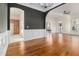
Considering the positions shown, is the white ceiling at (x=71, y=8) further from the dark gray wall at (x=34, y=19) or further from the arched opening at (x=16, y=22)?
the arched opening at (x=16, y=22)

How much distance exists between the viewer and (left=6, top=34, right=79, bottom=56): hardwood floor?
1.87m

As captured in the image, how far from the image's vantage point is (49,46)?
6.77 ft

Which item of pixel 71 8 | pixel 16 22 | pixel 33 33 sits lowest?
pixel 33 33

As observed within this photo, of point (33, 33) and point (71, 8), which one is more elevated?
point (71, 8)

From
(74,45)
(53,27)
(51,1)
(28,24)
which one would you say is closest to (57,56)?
(74,45)

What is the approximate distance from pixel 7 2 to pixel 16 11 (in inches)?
9.5

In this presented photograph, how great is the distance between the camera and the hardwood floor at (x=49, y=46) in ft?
6.13

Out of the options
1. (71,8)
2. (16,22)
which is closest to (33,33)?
(16,22)

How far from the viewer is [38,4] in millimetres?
1850

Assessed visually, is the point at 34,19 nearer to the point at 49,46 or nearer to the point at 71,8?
the point at 49,46

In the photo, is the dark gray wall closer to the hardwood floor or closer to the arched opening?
the arched opening

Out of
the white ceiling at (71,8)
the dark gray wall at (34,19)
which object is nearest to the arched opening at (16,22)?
the dark gray wall at (34,19)

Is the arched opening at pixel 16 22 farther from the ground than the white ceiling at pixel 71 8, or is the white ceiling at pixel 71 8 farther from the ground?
the white ceiling at pixel 71 8

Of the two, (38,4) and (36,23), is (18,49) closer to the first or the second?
(36,23)
